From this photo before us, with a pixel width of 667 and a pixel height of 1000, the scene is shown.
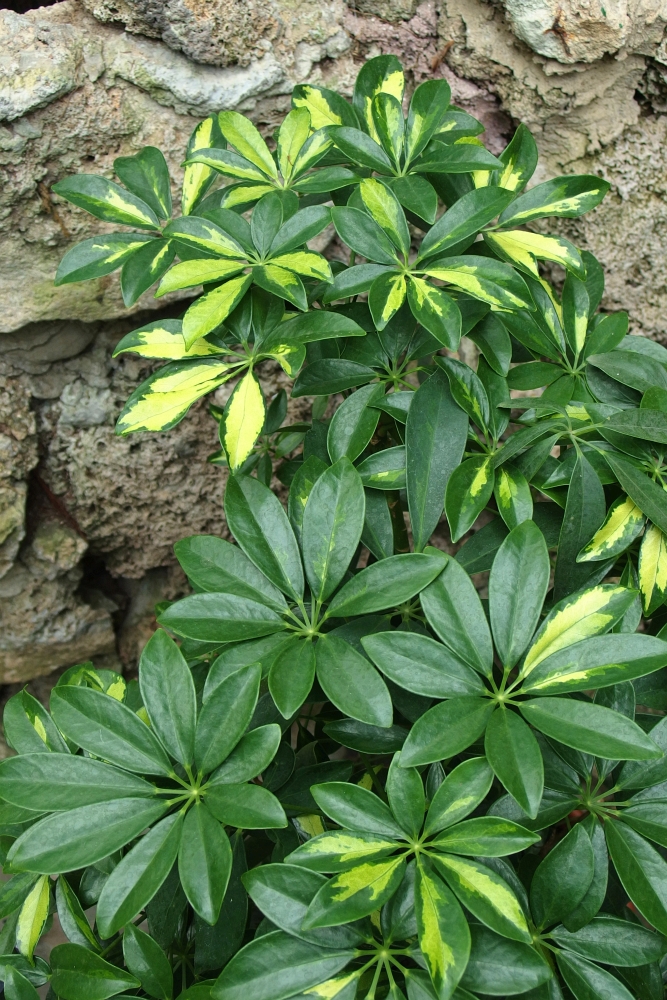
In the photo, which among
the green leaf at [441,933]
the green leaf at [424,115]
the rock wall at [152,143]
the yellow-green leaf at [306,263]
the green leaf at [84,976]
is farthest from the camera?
the rock wall at [152,143]

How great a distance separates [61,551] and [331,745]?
71cm

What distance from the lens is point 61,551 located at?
143 centimetres

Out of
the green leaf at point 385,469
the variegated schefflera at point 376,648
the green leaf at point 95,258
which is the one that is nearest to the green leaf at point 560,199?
the variegated schefflera at point 376,648

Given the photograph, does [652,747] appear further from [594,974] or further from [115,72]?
[115,72]

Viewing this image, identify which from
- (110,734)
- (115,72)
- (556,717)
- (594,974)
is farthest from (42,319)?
(594,974)

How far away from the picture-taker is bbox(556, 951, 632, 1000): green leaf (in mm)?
657

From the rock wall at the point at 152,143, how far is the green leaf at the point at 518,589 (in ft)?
2.52

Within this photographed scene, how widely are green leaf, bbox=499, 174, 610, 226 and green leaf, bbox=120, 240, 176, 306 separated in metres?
0.40

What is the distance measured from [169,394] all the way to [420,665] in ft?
1.26

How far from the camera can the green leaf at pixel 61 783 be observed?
659 millimetres

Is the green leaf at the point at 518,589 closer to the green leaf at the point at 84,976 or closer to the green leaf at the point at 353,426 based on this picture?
the green leaf at the point at 353,426

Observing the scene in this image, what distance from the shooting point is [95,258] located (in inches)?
36.2

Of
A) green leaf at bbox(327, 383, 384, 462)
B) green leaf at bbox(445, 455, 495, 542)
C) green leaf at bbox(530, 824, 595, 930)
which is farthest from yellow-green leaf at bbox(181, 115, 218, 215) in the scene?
green leaf at bbox(530, 824, 595, 930)

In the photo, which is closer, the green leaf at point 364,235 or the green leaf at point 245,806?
the green leaf at point 245,806
